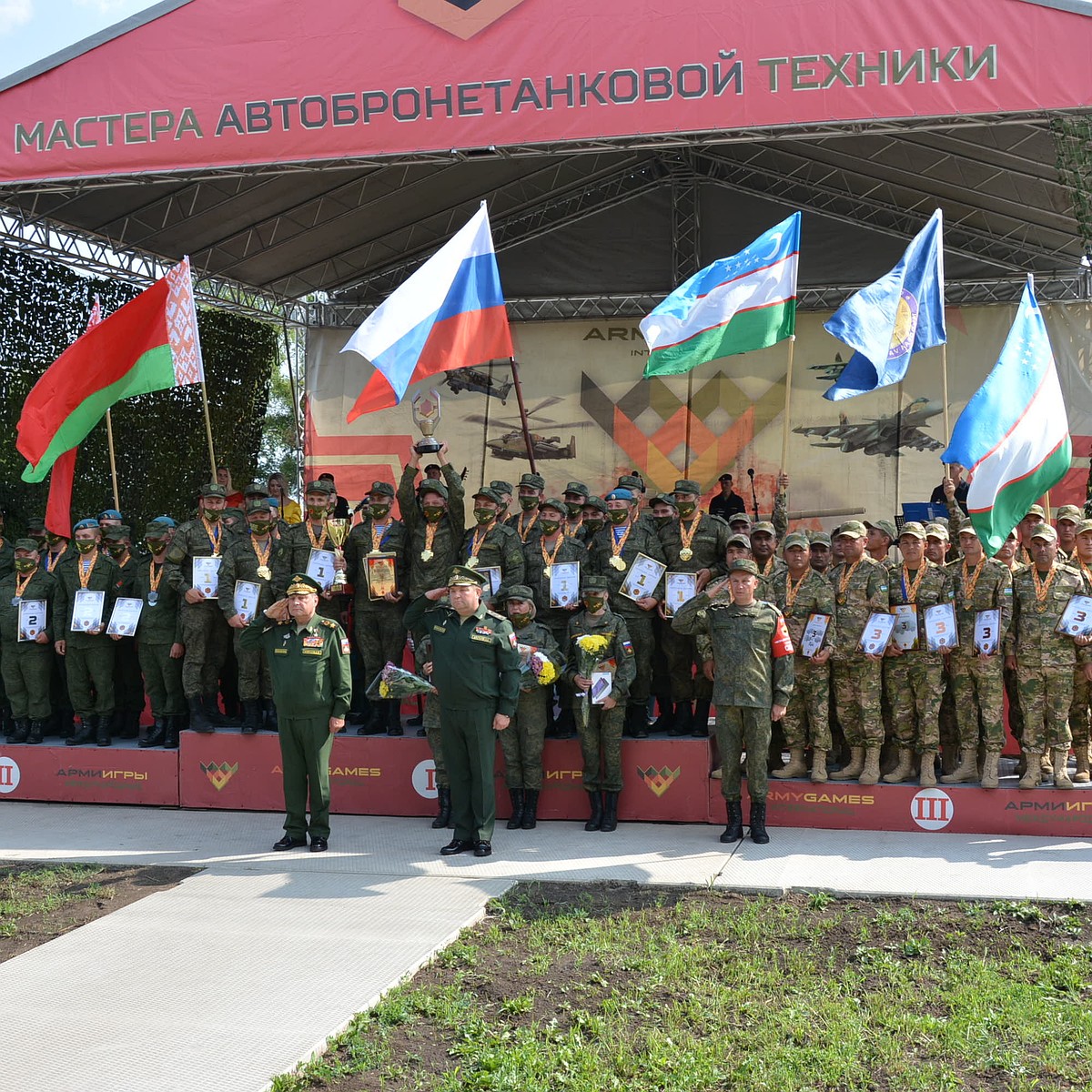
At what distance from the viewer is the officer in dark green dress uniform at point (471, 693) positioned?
7.60m

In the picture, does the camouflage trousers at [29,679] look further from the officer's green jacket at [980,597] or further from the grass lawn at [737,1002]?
the officer's green jacket at [980,597]

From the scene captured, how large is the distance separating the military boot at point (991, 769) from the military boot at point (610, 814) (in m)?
2.43

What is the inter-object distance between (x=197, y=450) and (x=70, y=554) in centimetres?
790

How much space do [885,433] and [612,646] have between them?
29.7 ft

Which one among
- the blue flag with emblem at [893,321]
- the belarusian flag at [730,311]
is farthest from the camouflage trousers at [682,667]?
the blue flag with emblem at [893,321]

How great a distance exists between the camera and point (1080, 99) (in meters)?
9.59

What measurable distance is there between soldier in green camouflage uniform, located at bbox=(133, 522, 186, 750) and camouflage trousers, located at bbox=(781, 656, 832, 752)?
186 inches

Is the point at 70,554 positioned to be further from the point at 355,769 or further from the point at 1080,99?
the point at 1080,99

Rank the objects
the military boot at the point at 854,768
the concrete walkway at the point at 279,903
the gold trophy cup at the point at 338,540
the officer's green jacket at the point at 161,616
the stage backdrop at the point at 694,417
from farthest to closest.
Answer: the stage backdrop at the point at 694,417
the officer's green jacket at the point at 161,616
the gold trophy cup at the point at 338,540
the military boot at the point at 854,768
the concrete walkway at the point at 279,903

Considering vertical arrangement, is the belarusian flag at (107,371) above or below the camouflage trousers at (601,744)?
above

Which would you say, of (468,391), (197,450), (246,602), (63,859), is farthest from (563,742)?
(197,450)

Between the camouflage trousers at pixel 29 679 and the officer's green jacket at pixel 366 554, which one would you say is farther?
the camouflage trousers at pixel 29 679

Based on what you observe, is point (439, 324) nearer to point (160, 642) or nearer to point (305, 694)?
point (305, 694)

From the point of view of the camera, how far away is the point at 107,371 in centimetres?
960
